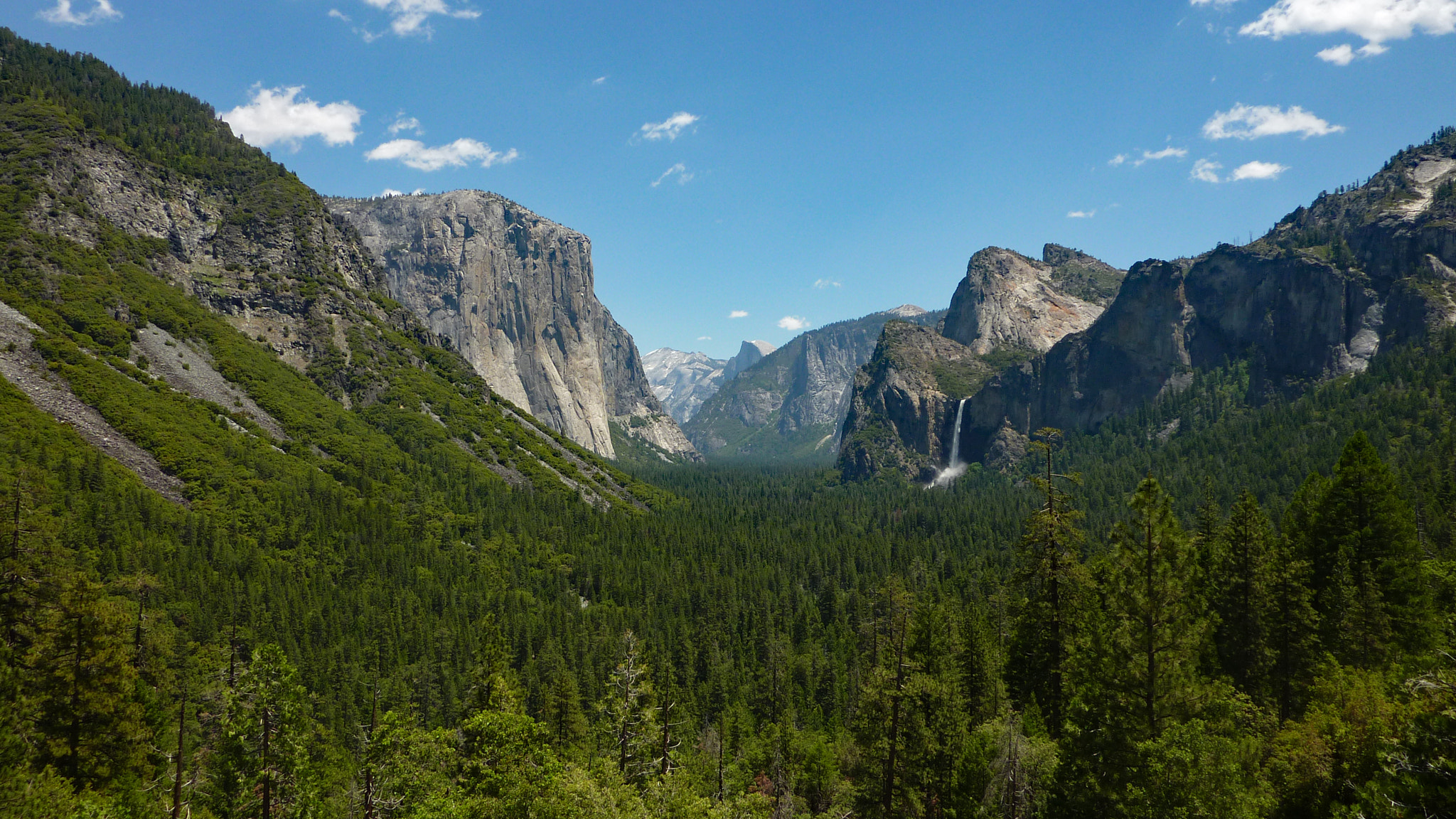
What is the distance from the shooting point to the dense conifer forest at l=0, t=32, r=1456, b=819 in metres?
22.6

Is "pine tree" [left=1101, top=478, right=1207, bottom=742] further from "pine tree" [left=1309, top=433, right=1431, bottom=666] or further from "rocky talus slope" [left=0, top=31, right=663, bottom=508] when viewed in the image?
"rocky talus slope" [left=0, top=31, right=663, bottom=508]

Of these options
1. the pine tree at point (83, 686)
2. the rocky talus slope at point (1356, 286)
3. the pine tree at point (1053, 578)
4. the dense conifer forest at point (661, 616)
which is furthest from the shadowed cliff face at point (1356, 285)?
the pine tree at point (83, 686)

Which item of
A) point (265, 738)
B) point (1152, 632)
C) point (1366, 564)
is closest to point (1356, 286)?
point (1366, 564)

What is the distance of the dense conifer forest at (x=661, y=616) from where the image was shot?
74.0 ft

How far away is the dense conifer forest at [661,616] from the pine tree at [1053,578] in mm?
171

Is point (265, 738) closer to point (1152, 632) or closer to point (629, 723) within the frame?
point (629, 723)

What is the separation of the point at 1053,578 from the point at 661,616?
8174cm

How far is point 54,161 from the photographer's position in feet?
498

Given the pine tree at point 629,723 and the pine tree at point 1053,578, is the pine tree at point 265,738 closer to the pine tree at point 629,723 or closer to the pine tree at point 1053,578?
the pine tree at point 629,723

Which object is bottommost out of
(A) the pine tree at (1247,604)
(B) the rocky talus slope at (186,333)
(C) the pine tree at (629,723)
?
(C) the pine tree at (629,723)

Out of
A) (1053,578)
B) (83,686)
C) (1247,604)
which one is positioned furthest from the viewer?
(1247,604)

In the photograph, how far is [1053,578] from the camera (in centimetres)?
2830

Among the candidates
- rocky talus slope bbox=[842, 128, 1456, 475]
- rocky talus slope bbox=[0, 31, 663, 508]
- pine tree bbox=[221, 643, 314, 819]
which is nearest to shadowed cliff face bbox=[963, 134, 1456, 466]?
rocky talus slope bbox=[842, 128, 1456, 475]

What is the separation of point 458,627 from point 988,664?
241 feet
